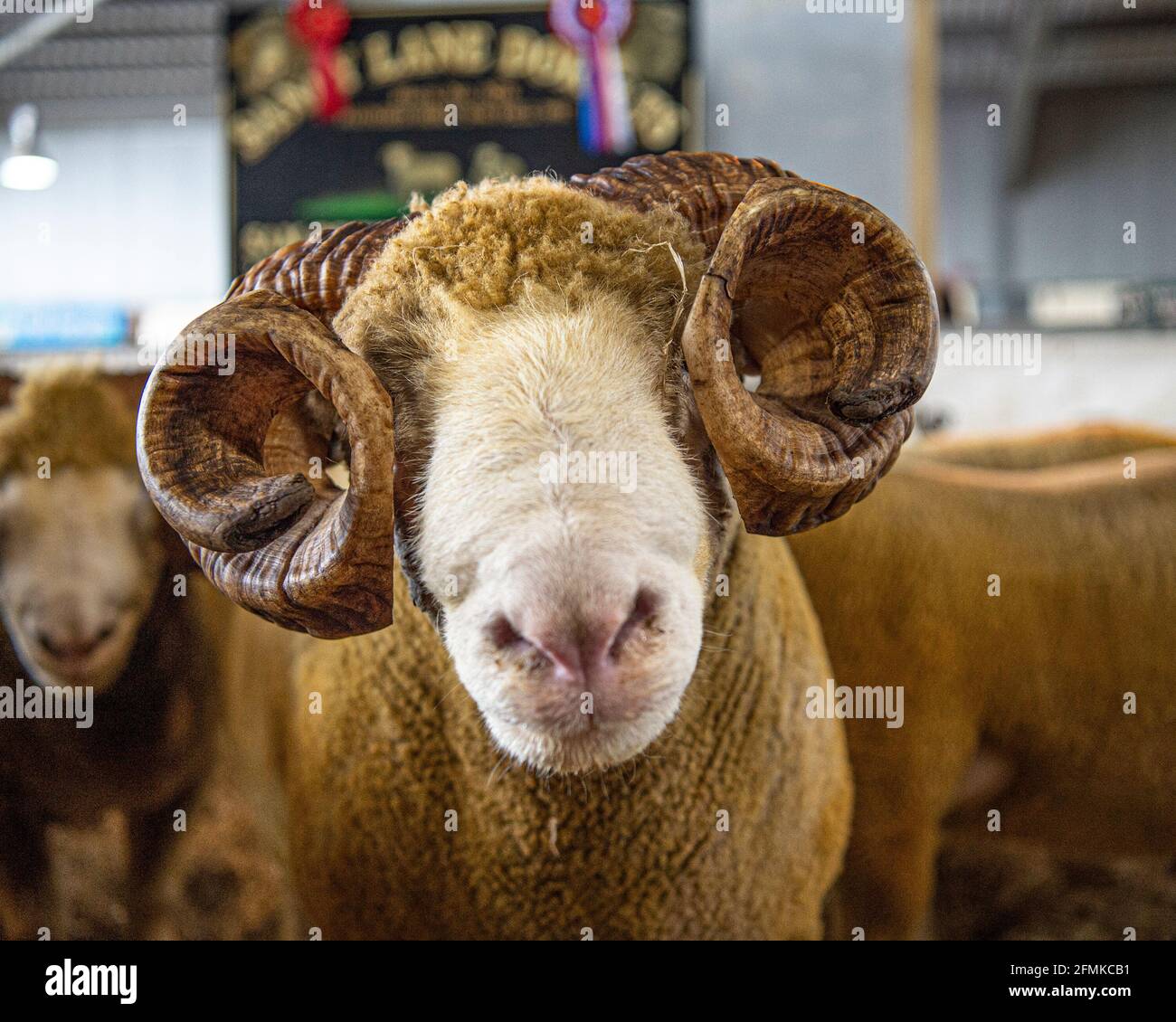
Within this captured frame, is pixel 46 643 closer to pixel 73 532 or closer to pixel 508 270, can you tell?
pixel 73 532

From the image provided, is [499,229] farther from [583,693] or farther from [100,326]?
[100,326]

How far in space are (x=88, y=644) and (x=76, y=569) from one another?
13cm

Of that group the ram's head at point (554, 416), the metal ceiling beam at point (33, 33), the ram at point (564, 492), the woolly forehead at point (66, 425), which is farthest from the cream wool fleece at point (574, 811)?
the metal ceiling beam at point (33, 33)

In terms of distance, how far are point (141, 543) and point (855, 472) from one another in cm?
128

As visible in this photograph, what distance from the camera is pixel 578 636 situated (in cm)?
104

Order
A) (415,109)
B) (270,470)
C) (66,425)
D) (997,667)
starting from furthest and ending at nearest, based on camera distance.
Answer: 1. (415,109)
2. (997,667)
3. (66,425)
4. (270,470)

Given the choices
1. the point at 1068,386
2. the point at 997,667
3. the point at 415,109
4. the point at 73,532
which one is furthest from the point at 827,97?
the point at 73,532

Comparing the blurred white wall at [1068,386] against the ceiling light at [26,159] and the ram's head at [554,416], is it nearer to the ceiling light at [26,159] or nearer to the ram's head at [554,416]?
the ram's head at [554,416]

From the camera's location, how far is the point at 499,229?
1253mm

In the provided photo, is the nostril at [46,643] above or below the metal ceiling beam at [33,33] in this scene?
below

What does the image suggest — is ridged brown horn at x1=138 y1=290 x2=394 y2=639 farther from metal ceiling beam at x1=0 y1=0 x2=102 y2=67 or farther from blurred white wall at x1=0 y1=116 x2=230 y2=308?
blurred white wall at x1=0 y1=116 x2=230 y2=308

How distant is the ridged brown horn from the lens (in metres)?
1.15

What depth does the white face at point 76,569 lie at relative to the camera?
1771mm

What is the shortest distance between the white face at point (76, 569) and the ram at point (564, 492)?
0.55 metres
